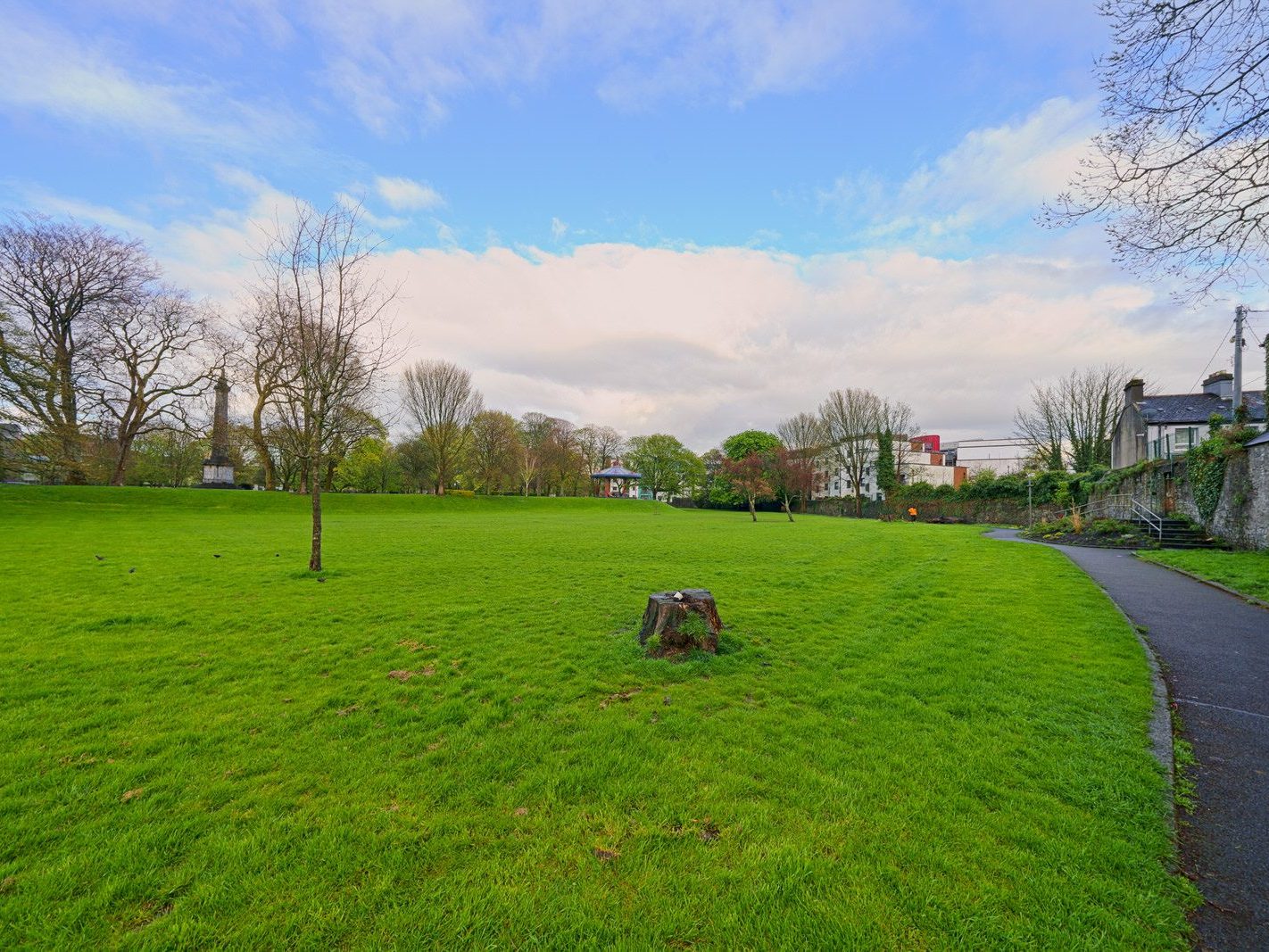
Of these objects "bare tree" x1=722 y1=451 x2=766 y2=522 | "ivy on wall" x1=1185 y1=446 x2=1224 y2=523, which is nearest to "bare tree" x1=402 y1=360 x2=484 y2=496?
"bare tree" x1=722 y1=451 x2=766 y2=522

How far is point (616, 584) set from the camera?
9.97m

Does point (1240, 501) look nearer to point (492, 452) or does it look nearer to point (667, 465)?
point (492, 452)

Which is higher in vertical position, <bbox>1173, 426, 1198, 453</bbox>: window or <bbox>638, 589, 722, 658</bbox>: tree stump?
<bbox>1173, 426, 1198, 453</bbox>: window

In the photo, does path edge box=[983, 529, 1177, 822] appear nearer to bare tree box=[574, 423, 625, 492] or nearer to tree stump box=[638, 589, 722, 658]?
tree stump box=[638, 589, 722, 658]

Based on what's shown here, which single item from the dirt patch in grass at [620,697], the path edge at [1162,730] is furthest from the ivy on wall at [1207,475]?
the dirt patch in grass at [620,697]

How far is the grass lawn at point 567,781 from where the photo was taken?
2221mm

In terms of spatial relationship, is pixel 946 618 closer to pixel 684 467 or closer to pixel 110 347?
pixel 110 347

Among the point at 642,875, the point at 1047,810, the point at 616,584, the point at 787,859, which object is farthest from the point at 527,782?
the point at 616,584

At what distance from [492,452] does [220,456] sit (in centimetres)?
2375

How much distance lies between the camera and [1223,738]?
4.12 metres

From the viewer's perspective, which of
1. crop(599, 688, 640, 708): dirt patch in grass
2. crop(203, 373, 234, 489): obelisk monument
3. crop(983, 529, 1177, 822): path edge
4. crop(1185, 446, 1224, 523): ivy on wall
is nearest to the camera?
crop(983, 529, 1177, 822): path edge

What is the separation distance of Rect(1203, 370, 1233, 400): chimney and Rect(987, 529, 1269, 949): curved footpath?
35928mm

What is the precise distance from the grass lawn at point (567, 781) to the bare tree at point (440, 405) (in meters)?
38.7

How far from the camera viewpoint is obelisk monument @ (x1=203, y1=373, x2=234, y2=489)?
3447 centimetres
